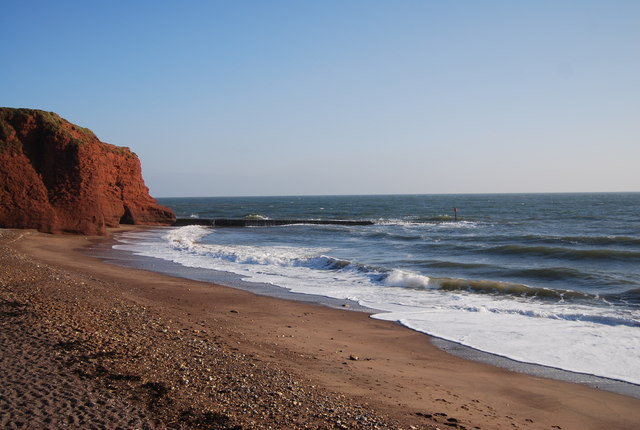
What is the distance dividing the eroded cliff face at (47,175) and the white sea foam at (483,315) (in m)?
11.1

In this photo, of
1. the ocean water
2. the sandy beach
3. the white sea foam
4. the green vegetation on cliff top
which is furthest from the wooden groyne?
the sandy beach

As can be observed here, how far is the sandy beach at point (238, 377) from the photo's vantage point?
489cm

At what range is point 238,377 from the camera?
5.91 meters

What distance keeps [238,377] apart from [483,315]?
766cm

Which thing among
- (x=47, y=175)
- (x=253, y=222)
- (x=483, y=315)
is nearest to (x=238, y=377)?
(x=483, y=315)

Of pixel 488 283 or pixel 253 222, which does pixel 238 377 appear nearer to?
pixel 488 283

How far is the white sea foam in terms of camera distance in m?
8.57

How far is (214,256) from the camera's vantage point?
2341 cm

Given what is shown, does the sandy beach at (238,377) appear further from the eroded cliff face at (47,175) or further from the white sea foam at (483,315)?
the eroded cliff face at (47,175)

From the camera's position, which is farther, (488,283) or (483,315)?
(488,283)

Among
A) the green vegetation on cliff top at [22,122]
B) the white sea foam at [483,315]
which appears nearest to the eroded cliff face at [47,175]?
the green vegetation on cliff top at [22,122]

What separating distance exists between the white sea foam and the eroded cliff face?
36.3 feet

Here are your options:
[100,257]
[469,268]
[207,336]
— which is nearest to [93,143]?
[100,257]

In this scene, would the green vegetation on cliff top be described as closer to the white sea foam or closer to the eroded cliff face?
the eroded cliff face
